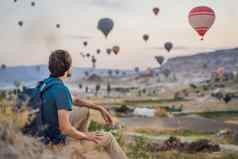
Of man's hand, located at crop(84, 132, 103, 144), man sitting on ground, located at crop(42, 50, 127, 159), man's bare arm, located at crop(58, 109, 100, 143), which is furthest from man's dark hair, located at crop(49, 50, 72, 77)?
man's hand, located at crop(84, 132, 103, 144)

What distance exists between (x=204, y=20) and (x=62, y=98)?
1.85 meters

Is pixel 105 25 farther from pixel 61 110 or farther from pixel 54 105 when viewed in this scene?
pixel 61 110

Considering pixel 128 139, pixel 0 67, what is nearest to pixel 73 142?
pixel 128 139

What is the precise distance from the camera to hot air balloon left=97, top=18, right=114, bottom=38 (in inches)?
Answer: 196

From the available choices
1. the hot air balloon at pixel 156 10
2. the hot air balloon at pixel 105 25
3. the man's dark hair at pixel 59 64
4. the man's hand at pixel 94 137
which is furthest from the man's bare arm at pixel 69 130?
the hot air balloon at pixel 156 10

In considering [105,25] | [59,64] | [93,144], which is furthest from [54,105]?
[105,25]

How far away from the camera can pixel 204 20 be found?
16.3 ft

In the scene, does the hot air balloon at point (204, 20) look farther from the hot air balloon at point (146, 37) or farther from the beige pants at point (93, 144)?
the beige pants at point (93, 144)

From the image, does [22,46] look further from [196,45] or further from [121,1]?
[196,45]

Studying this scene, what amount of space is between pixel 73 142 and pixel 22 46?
189cm

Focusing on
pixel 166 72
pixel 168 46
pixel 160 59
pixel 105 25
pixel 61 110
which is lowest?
pixel 61 110

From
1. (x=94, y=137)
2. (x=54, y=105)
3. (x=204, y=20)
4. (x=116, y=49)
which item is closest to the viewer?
(x=94, y=137)

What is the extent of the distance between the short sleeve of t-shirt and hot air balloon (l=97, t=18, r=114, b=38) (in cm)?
147

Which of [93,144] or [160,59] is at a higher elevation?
[160,59]
